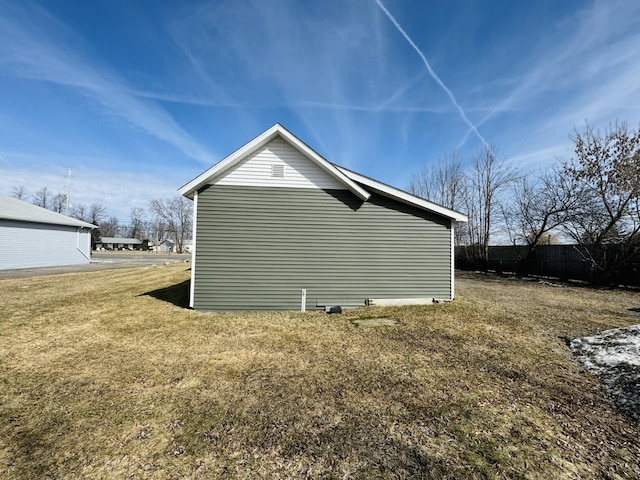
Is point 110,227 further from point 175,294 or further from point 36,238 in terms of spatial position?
point 175,294

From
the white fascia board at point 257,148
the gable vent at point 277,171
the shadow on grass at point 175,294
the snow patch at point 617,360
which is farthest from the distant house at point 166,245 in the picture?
the snow patch at point 617,360

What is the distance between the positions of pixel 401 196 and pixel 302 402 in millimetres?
6315

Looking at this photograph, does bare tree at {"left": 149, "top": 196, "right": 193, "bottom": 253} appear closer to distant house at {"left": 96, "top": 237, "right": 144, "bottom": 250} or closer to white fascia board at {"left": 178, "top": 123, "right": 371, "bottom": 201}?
distant house at {"left": 96, "top": 237, "right": 144, "bottom": 250}

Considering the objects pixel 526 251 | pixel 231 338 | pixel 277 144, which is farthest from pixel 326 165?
pixel 526 251

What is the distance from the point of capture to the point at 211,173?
24.5 feet

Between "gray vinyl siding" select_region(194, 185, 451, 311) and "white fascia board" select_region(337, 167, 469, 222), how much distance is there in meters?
0.23

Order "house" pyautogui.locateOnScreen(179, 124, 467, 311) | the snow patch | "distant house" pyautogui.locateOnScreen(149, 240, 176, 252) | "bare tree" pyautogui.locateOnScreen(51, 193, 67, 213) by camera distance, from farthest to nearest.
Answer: "distant house" pyautogui.locateOnScreen(149, 240, 176, 252) < "bare tree" pyautogui.locateOnScreen(51, 193, 67, 213) < "house" pyautogui.locateOnScreen(179, 124, 467, 311) < the snow patch

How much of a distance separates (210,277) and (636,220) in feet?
59.8

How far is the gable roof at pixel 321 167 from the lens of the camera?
24.6 feet

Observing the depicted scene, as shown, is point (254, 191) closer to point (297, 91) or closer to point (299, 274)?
point (299, 274)

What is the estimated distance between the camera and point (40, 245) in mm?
19641

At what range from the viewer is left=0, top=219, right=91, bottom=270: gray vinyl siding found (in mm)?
17641

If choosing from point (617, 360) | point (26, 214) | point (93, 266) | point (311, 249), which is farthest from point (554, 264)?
point (26, 214)

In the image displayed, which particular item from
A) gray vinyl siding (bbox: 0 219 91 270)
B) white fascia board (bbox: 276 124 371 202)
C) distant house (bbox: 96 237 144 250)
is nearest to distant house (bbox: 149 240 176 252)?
distant house (bbox: 96 237 144 250)
